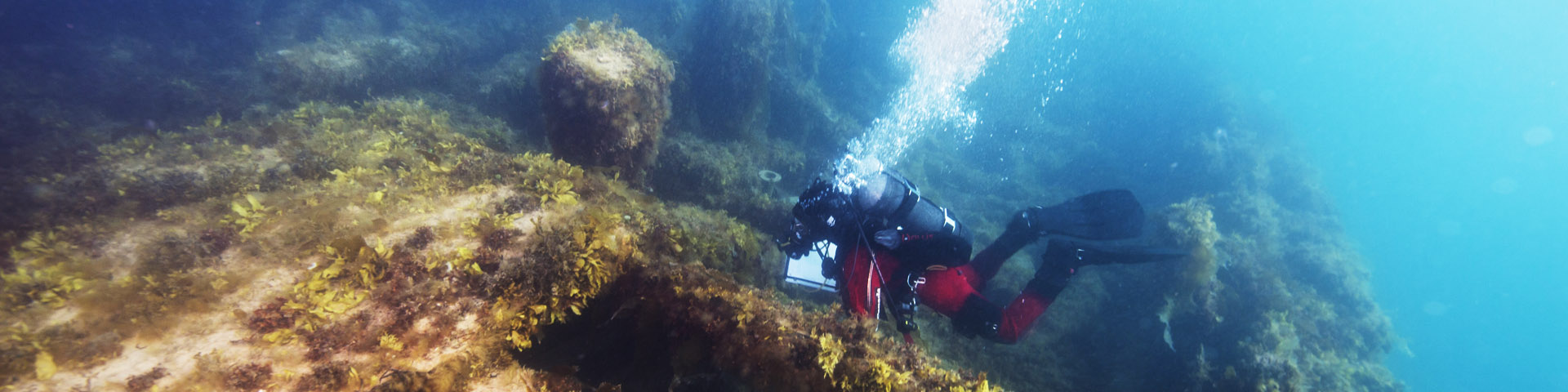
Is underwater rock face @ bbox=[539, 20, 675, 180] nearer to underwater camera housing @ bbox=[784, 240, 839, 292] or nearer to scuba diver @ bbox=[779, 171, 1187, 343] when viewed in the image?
scuba diver @ bbox=[779, 171, 1187, 343]

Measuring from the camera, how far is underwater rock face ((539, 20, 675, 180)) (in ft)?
19.7

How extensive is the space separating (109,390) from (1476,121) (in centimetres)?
13217

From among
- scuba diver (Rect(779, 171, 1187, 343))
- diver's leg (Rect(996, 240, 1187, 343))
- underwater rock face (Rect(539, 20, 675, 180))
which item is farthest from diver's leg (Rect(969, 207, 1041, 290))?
underwater rock face (Rect(539, 20, 675, 180))

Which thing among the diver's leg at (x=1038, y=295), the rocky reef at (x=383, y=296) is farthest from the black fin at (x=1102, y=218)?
the rocky reef at (x=383, y=296)

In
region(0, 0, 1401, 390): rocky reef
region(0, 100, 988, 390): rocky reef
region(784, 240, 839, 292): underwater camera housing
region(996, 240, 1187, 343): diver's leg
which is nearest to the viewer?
region(0, 100, 988, 390): rocky reef

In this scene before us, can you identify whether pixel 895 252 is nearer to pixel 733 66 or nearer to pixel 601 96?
pixel 601 96

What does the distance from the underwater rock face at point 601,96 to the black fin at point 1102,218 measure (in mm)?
7254

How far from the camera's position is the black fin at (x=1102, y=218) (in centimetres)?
885

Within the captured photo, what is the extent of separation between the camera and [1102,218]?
8.87 meters

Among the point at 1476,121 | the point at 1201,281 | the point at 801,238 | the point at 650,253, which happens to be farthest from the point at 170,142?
the point at 1476,121

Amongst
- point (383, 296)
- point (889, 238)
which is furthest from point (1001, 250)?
point (383, 296)

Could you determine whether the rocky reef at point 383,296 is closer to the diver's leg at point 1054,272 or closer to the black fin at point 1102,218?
the diver's leg at point 1054,272

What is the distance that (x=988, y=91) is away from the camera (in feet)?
82.1

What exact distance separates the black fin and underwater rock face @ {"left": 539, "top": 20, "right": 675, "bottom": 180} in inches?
286
